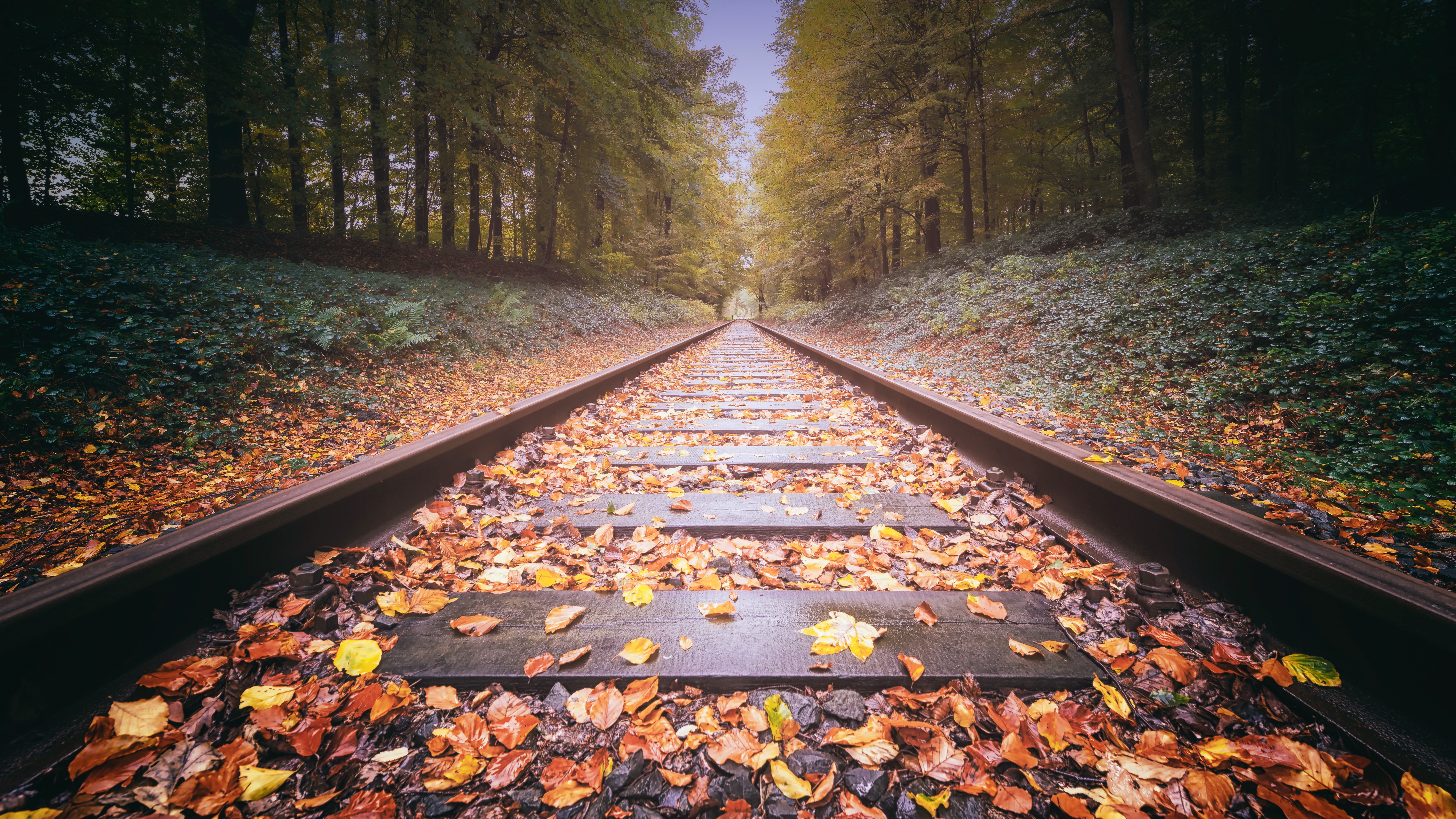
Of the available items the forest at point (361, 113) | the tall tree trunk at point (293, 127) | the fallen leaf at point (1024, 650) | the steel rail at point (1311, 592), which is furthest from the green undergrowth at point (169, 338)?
the steel rail at point (1311, 592)

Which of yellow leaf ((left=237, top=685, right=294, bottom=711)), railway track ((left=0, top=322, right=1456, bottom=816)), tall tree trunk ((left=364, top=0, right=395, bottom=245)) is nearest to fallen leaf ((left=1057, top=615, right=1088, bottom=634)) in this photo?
railway track ((left=0, top=322, right=1456, bottom=816))

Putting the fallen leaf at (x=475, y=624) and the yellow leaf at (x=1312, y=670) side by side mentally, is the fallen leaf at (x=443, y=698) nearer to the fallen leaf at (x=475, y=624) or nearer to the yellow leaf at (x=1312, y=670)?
the fallen leaf at (x=475, y=624)

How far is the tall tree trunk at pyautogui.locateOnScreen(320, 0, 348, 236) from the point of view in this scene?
8133mm

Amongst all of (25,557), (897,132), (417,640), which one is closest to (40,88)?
(25,557)

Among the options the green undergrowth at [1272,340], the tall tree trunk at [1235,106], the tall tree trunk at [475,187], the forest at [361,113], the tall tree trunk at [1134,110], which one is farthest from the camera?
the tall tree trunk at [1235,106]

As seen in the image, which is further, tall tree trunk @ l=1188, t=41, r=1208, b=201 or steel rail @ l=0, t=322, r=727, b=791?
tall tree trunk @ l=1188, t=41, r=1208, b=201

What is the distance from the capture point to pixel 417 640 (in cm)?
142

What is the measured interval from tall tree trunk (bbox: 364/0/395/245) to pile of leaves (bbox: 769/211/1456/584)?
32.2 feet

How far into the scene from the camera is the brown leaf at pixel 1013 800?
37.7 inches

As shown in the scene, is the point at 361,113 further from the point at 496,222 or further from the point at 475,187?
the point at 496,222

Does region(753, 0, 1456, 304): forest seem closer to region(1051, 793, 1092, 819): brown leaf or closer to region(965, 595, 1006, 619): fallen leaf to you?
region(965, 595, 1006, 619): fallen leaf

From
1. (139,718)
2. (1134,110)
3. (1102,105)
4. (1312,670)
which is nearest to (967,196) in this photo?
(1102,105)

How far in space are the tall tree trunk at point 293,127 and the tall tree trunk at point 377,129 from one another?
103cm

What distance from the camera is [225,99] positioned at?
768cm
